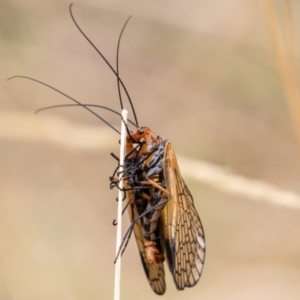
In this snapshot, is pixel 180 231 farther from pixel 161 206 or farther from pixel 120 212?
pixel 120 212

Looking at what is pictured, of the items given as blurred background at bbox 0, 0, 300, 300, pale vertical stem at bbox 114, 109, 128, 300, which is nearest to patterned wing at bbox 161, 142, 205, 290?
pale vertical stem at bbox 114, 109, 128, 300

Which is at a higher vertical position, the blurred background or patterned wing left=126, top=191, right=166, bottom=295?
the blurred background

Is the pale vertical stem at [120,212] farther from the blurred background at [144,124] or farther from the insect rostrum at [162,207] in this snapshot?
the blurred background at [144,124]

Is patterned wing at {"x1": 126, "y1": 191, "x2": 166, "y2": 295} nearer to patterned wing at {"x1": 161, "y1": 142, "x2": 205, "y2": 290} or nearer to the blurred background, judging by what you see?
patterned wing at {"x1": 161, "y1": 142, "x2": 205, "y2": 290}

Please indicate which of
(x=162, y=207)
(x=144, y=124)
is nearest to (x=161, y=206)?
(x=162, y=207)

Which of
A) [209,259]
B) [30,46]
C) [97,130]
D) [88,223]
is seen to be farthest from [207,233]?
[30,46]

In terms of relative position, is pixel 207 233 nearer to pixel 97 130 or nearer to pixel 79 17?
pixel 97 130
